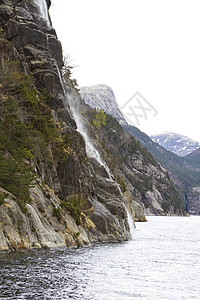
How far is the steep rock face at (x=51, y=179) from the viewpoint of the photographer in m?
23.4

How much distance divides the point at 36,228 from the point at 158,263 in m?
8.82

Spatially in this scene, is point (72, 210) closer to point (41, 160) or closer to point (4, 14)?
point (41, 160)

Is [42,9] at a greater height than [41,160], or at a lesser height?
greater

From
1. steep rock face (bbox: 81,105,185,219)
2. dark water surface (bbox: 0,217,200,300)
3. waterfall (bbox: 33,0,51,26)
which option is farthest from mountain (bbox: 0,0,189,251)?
steep rock face (bbox: 81,105,185,219)

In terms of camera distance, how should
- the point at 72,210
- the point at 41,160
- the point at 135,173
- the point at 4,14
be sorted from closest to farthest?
the point at 72,210 < the point at 41,160 < the point at 4,14 < the point at 135,173

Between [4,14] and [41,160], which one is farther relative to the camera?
[4,14]

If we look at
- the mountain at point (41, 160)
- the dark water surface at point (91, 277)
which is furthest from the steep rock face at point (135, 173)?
the dark water surface at point (91, 277)

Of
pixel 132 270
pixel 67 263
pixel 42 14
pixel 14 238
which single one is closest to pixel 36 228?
pixel 14 238

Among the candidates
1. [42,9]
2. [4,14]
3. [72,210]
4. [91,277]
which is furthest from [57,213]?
[42,9]

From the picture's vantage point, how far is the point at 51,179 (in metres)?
33.8

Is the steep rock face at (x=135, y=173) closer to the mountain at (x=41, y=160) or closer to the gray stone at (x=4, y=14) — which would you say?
the mountain at (x=41, y=160)

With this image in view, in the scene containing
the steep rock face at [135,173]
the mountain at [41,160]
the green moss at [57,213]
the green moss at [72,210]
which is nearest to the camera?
the mountain at [41,160]

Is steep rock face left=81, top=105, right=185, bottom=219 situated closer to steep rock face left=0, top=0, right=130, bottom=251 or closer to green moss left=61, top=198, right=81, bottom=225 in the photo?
steep rock face left=0, top=0, right=130, bottom=251

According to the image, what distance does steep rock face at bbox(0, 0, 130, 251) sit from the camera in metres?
23.4
